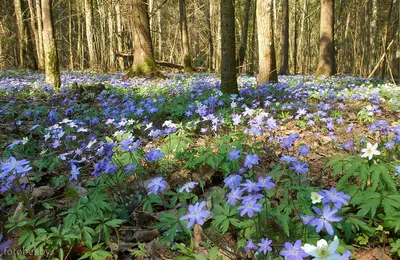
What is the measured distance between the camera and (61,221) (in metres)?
2.26

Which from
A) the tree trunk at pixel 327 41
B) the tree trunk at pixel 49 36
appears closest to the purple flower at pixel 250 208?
the tree trunk at pixel 49 36

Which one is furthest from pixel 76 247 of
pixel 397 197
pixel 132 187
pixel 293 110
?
pixel 293 110

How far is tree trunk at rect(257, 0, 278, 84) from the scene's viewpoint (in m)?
7.95

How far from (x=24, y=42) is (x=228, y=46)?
599 inches

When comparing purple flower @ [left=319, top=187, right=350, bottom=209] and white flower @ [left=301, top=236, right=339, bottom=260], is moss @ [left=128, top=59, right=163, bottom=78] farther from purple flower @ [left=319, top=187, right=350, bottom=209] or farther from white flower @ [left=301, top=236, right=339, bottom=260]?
white flower @ [left=301, top=236, right=339, bottom=260]

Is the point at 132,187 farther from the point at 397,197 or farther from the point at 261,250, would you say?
the point at 397,197

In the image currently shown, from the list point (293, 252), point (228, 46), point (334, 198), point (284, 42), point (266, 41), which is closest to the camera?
point (293, 252)

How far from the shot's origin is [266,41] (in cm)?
819

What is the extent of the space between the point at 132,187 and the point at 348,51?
33.7 m

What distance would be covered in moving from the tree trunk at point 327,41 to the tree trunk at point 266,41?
4708 mm

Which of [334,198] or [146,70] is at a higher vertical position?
[146,70]

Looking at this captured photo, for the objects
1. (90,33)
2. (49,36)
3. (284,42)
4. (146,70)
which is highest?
(90,33)

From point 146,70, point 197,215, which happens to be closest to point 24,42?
point 146,70

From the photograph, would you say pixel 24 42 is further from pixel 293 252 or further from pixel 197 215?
pixel 293 252
